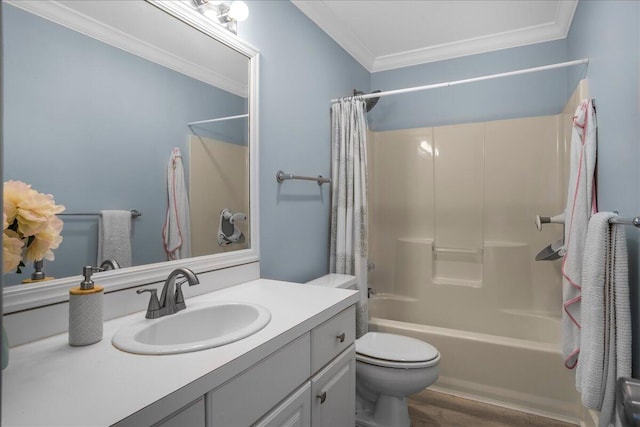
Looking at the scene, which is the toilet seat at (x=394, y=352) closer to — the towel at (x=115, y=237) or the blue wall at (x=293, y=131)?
the blue wall at (x=293, y=131)

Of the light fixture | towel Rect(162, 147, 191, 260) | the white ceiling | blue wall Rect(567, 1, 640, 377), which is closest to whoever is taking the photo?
blue wall Rect(567, 1, 640, 377)

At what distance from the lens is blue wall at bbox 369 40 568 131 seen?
8.64ft

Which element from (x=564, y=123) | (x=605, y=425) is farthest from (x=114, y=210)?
(x=564, y=123)

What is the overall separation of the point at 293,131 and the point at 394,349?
1359mm

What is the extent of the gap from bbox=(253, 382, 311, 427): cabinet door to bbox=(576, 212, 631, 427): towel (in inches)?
38.4

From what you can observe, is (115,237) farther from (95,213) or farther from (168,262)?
(168,262)

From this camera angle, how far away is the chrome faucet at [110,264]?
3.80 ft

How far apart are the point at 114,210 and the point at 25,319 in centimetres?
39

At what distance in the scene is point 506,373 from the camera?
7.06ft

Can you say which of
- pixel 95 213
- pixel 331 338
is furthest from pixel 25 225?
pixel 331 338

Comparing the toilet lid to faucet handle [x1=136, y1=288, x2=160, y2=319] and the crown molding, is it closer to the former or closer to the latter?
faucet handle [x1=136, y1=288, x2=160, y2=319]

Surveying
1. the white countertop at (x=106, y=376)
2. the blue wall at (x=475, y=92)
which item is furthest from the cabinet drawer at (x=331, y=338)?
the blue wall at (x=475, y=92)

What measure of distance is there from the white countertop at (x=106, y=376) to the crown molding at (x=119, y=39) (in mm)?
917

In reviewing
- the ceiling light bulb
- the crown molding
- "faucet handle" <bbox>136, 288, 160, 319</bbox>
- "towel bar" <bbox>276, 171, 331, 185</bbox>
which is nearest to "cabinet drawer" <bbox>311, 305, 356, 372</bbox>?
"faucet handle" <bbox>136, 288, 160, 319</bbox>
